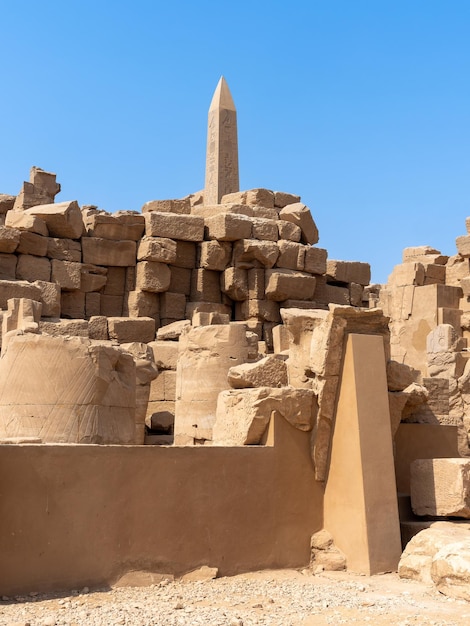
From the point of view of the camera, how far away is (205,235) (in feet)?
55.9

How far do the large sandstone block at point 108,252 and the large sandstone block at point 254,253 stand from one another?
2.00 m

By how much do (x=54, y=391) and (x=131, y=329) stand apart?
7209 mm

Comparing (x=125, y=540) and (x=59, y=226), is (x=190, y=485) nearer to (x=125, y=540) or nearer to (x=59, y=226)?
(x=125, y=540)

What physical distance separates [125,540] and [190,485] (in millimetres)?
743

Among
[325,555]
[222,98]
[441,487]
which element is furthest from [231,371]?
[222,98]

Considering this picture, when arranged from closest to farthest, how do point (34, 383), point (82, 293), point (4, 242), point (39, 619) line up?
point (39, 619), point (34, 383), point (4, 242), point (82, 293)

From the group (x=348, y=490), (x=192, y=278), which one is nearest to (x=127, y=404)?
(x=348, y=490)

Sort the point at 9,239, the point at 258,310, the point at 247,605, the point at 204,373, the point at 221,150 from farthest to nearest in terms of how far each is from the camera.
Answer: the point at 221,150
the point at 258,310
the point at 9,239
the point at 204,373
the point at 247,605

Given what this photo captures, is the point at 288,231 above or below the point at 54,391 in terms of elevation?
above

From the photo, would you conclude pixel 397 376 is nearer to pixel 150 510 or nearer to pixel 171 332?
pixel 150 510

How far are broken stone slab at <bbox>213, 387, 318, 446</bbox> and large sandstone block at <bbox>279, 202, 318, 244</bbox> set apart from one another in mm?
10100

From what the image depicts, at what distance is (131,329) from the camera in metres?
15.0

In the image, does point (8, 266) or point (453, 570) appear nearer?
point (453, 570)

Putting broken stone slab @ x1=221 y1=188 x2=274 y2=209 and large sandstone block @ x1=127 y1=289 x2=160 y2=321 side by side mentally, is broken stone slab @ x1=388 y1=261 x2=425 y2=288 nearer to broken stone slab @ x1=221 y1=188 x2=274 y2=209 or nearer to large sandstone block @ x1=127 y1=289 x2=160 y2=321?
broken stone slab @ x1=221 y1=188 x2=274 y2=209
